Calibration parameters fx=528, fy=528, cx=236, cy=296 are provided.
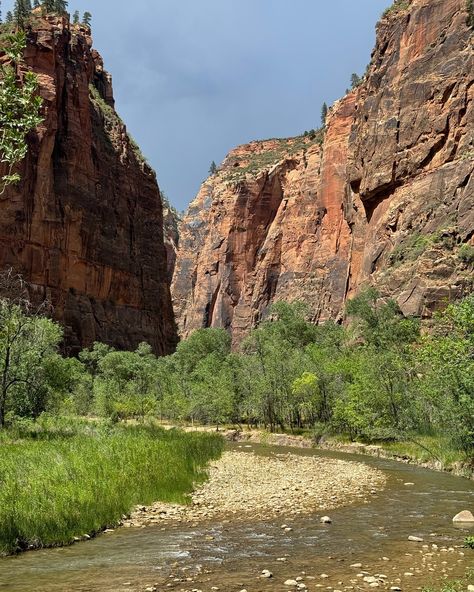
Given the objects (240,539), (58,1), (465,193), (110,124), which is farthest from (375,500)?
(58,1)

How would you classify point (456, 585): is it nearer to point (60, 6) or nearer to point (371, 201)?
point (371, 201)

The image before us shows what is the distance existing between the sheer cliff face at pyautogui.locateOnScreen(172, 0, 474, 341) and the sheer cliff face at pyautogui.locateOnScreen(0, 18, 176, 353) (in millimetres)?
26282

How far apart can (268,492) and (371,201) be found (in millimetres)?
67081

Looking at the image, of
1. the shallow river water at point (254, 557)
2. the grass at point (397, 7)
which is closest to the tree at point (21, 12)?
the grass at point (397, 7)

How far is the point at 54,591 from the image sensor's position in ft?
26.6

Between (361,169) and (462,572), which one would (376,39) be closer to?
(361,169)

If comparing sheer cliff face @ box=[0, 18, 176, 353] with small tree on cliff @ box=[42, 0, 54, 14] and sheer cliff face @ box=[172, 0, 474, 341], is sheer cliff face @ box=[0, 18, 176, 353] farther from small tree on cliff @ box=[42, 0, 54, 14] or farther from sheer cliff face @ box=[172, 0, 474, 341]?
sheer cliff face @ box=[172, 0, 474, 341]

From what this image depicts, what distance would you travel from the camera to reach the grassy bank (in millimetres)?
10914

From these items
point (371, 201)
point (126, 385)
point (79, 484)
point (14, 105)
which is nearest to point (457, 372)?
point (79, 484)

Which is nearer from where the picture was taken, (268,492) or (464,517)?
(464,517)

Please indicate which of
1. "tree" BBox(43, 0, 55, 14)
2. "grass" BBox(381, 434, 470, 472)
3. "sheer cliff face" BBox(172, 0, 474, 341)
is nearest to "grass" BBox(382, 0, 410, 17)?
"sheer cliff face" BBox(172, 0, 474, 341)

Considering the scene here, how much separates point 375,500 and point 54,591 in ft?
37.4

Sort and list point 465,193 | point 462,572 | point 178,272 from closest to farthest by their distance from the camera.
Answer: point 462,572
point 465,193
point 178,272

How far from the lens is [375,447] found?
35156 millimetres
